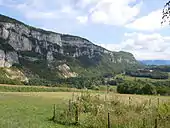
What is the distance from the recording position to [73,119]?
83.8 feet

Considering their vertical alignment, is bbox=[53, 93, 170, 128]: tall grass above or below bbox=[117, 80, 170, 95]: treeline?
above

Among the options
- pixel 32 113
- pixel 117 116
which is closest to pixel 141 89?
pixel 32 113

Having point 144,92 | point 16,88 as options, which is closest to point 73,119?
point 144,92

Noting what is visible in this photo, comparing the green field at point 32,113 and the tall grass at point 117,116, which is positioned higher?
the tall grass at point 117,116

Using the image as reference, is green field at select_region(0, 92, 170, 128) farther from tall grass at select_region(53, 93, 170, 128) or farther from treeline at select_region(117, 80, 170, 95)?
treeline at select_region(117, 80, 170, 95)

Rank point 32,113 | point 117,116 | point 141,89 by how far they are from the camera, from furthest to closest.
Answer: point 141,89
point 32,113
point 117,116

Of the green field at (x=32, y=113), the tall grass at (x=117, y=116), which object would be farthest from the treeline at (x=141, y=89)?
the tall grass at (x=117, y=116)

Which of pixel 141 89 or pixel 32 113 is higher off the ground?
pixel 32 113

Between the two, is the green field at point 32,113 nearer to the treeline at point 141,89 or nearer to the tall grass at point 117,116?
the tall grass at point 117,116

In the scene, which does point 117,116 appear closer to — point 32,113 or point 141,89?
point 32,113

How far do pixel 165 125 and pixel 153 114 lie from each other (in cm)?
165

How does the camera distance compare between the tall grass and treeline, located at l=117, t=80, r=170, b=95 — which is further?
treeline, located at l=117, t=80, r=170, b=95

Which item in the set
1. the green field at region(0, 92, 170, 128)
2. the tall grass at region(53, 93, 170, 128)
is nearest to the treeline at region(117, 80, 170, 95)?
the green field at region(0, 92, 170, 128)

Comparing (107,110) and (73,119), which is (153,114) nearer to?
(107,110)
